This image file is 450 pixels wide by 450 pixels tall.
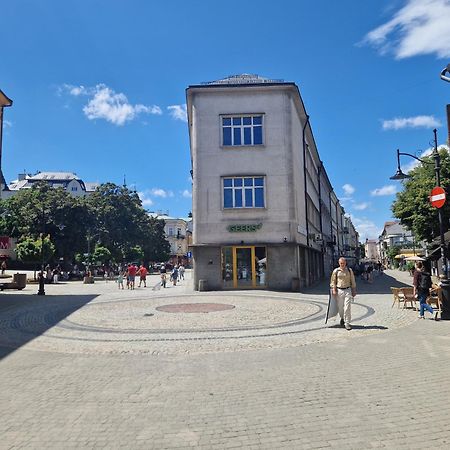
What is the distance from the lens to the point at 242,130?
1033 inches

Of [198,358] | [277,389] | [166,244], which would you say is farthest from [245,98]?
[166,244]

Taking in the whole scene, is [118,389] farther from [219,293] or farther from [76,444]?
[219,293]

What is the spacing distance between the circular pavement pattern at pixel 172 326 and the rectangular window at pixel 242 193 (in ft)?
28.3

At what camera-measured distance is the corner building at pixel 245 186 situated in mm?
25031

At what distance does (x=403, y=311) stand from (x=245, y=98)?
1656 cm

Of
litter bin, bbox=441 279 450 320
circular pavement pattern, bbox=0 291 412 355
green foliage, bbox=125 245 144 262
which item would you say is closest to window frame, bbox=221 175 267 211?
circular pavement pattern, bbox=0 291 412 355

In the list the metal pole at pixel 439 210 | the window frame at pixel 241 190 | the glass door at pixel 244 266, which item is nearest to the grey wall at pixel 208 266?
the glass door at pixel 244 266

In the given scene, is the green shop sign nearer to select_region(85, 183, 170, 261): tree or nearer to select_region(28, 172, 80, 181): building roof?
select_region(85, 183, 170, 261): tree

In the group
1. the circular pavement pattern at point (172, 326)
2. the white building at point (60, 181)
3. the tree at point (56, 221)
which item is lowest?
the circular pavement pattern at point (172, 326)

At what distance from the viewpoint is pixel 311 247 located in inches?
1289

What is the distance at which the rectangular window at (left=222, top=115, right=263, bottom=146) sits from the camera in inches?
1027

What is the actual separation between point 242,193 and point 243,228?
2102 millimetres

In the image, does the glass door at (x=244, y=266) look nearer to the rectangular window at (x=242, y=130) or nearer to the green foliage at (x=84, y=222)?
the rectangular window at (x=242, y=130)

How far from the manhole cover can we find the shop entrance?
727 cm
